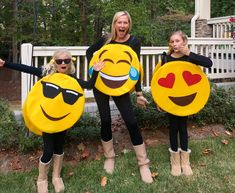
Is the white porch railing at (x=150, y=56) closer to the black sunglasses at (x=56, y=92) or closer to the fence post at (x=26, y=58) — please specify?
the fence post at (x=26, y=58)

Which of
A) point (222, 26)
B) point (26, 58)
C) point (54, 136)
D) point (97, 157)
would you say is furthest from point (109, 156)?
point (222, 26)

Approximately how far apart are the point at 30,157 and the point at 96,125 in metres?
0.97

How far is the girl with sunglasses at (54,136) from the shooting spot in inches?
149

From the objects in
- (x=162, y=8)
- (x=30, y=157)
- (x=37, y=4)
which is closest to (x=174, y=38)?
(x=30, y=157)

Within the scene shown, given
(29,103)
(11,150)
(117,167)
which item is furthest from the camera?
(11,150)

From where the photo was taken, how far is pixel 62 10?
11773 millimetres

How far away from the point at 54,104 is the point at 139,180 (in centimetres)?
126

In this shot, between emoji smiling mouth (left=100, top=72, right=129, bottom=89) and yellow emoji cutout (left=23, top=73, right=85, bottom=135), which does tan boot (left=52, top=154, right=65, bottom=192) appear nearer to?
yellow emoji cutout (left=23, top=73, right=85, bottom=135)

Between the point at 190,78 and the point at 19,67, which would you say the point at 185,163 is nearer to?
the point at 190,78

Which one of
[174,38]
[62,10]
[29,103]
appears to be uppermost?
[62,10]

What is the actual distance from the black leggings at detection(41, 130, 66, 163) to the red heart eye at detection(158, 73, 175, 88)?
125 centimetres

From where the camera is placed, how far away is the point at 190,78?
4.18m

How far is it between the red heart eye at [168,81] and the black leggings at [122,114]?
0.42 m

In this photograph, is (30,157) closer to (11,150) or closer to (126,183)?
(11,150)
